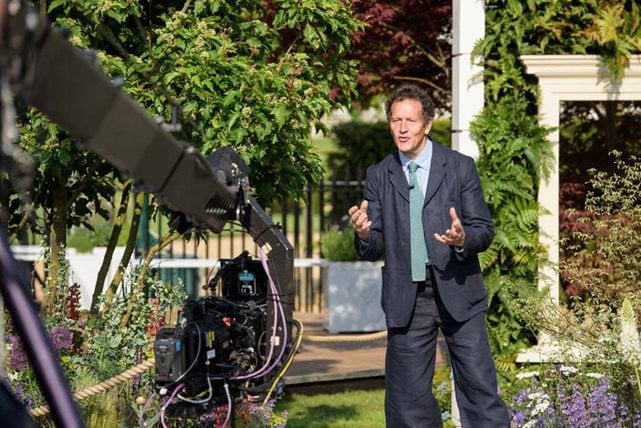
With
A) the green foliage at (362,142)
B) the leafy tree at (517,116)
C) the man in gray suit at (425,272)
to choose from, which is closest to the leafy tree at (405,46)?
the leafy tree at (517,116)

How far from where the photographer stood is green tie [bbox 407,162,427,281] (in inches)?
225

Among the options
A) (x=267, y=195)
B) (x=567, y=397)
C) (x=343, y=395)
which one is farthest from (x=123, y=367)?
(x=343, y=395)

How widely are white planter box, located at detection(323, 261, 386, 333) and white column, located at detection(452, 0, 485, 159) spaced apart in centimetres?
458

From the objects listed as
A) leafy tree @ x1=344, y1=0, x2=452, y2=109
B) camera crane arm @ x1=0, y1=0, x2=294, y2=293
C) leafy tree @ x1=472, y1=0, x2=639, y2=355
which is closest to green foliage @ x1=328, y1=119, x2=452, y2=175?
leafy tree @ x1=344, y1=0, x2=452, y2=109

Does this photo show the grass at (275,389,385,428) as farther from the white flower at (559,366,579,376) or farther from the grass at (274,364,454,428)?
the white flower at (559,366,579,376)

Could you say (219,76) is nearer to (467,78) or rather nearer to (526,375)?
(467,78)

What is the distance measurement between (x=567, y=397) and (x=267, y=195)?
6.70 feet

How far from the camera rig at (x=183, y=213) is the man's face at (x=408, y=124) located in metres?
1.18

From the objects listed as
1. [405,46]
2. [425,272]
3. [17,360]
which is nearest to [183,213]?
[425,272]

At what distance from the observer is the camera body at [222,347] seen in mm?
4473

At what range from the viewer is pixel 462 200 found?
583cm

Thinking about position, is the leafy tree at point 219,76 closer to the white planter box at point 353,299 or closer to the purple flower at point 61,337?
the purple flower at point 61,337

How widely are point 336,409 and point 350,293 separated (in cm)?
305

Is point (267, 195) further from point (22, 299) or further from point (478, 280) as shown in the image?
point (22, 299)
